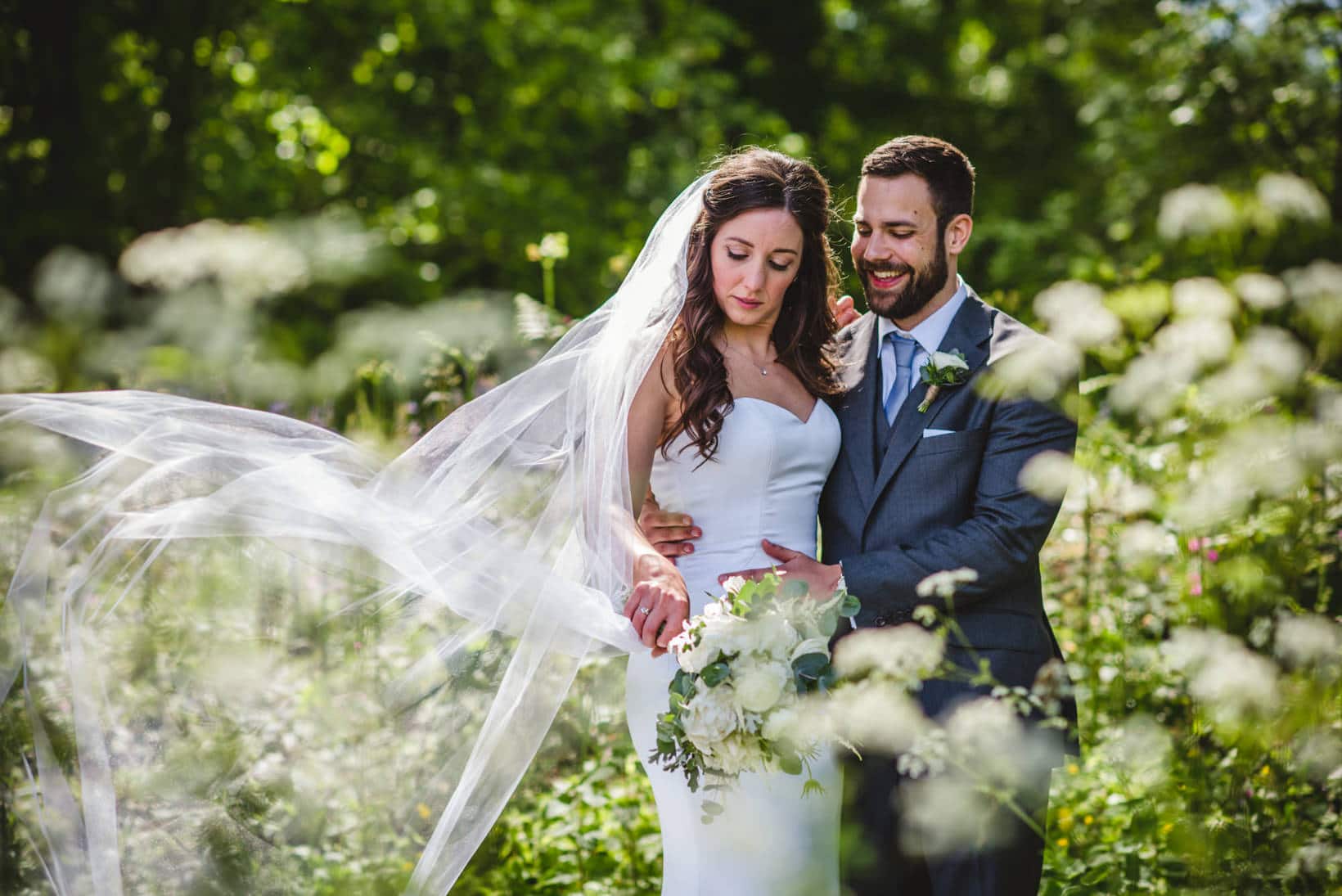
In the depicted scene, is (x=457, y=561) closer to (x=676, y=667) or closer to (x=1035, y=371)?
(x=676, y=667)

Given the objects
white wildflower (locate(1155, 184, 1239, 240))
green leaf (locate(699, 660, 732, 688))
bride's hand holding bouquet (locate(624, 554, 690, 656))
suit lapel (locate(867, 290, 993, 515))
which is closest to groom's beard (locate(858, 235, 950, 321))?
suit lapel (locate(867, 290, 993, 515))

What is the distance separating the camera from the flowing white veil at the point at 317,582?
2.84m

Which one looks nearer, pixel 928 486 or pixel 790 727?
pixel 790 727

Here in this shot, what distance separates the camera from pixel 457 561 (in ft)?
9.56

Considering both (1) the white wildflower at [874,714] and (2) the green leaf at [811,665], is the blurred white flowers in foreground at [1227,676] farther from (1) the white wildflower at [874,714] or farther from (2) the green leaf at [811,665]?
(2) the green leaf at [811,665]

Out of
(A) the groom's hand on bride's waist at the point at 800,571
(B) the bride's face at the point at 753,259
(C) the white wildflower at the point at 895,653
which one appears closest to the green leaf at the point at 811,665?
(C) the white wildflower at the point at 895,653

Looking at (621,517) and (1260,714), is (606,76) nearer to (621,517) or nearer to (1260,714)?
(621,517)

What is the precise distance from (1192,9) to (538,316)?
635 centimetres

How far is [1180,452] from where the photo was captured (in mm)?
4004

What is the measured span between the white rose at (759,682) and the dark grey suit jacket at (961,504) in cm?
57

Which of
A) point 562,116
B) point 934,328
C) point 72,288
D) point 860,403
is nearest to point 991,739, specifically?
point 860,403

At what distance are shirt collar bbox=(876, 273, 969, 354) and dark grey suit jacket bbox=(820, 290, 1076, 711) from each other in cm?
4

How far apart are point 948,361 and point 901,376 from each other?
21 cm

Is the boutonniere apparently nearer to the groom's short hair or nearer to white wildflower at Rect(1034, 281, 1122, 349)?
the groom's short hair
